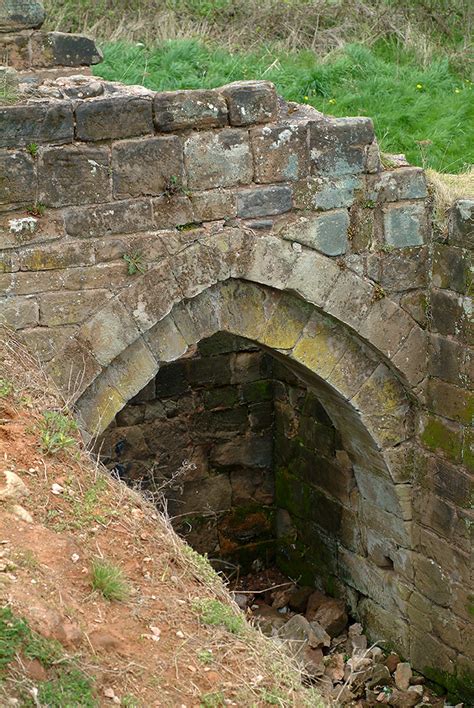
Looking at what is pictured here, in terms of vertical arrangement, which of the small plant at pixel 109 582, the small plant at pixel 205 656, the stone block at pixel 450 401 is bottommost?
the stone block at pixel 450 401

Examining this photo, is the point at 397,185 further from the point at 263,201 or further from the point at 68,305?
the point at 68,305

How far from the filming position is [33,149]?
518 cm

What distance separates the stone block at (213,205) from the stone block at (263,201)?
1.8 inches

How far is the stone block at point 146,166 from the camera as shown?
5.37m

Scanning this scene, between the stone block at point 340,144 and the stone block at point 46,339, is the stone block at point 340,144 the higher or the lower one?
the higher one

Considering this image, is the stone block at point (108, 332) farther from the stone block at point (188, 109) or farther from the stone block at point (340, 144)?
the stone block at point (340, 144)

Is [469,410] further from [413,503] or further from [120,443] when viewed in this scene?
[120,443]

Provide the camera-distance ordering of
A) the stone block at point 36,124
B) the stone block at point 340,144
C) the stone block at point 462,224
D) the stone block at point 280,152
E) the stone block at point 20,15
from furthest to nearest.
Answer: the stone block at point 20,15, the stone block at point 462,224, the stone block at point 340,144, the stone block at point 280,152, the stone block at point 36,124

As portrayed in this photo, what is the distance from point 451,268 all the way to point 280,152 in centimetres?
→ 125

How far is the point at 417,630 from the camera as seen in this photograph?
22.5ft

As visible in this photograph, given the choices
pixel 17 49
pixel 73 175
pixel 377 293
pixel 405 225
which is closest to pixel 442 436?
pixel 377 293

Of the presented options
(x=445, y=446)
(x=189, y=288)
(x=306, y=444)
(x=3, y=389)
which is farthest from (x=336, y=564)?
(x=3, y=389)

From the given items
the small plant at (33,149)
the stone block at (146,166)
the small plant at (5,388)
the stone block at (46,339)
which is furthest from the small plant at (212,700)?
the small plant at (33,149)

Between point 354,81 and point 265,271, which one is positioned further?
point 354,81
